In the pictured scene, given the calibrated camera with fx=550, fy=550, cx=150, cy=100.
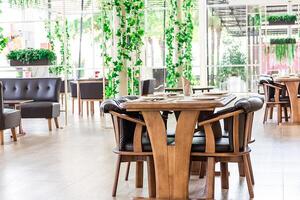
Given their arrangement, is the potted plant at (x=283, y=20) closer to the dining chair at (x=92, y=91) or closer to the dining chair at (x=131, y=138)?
the dining chair at (x=92, y=91)

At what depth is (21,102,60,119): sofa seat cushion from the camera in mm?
9594

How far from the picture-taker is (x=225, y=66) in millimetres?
15711

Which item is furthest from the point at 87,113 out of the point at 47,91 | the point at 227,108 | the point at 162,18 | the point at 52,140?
the point at 227,108

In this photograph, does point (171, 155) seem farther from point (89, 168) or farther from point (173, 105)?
point (89, 168)

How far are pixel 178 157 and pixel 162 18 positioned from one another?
13.0 m

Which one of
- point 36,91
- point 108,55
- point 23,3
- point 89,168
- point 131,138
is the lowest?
point 89,168

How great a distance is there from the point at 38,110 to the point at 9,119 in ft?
4.78

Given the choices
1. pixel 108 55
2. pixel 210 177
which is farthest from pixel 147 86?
pixel 210 177

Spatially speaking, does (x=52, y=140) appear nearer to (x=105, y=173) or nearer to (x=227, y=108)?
(x=105, y=173)

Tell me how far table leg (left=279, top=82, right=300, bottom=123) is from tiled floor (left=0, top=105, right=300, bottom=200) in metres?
0.74

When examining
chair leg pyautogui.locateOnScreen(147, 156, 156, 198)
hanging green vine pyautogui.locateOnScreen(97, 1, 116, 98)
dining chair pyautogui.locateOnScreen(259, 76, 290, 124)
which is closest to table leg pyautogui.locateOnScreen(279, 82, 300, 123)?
dining chair pyautogui.locateOnScreen(259, 76, 290, 124)

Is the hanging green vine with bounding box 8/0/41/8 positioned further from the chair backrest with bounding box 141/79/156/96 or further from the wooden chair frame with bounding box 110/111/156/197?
the wooden chair frame with bounding box 110/111/156/197

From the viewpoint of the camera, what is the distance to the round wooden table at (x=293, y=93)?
9656mm

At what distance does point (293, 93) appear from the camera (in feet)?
32.3
